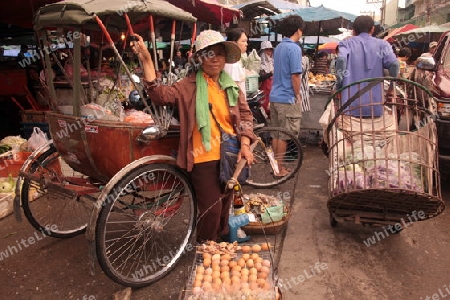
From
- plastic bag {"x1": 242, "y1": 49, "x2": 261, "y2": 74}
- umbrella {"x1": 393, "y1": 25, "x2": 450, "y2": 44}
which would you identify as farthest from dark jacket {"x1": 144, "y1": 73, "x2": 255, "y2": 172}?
umbrella {"x1": 393, "y1": 25, "x2": 450, "y2": 44}

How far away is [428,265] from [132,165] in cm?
294

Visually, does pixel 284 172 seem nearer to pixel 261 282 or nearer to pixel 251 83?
pixel 251 83

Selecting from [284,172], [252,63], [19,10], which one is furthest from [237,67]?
[19,10]

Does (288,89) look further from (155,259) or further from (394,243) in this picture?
(155,259)

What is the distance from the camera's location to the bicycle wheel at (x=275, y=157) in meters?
5.07

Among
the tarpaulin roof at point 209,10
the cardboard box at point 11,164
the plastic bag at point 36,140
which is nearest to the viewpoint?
the cardboard box at point 11,164

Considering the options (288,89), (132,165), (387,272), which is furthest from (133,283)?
(288,89)

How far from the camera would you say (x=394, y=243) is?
12.1 feet

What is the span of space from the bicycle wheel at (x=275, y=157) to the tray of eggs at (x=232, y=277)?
261cm

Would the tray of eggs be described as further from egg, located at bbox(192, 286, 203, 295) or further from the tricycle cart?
the tricycle cart

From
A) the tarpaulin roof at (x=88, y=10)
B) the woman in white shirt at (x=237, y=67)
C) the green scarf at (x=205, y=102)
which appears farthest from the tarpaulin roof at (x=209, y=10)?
the green scarf at (x=205, y=102)

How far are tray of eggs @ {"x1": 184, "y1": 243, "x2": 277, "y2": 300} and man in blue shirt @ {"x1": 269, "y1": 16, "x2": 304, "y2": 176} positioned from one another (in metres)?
2.89

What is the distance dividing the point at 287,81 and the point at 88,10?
125 inches

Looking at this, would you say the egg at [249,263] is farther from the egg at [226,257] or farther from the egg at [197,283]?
the egg at [197,283]
